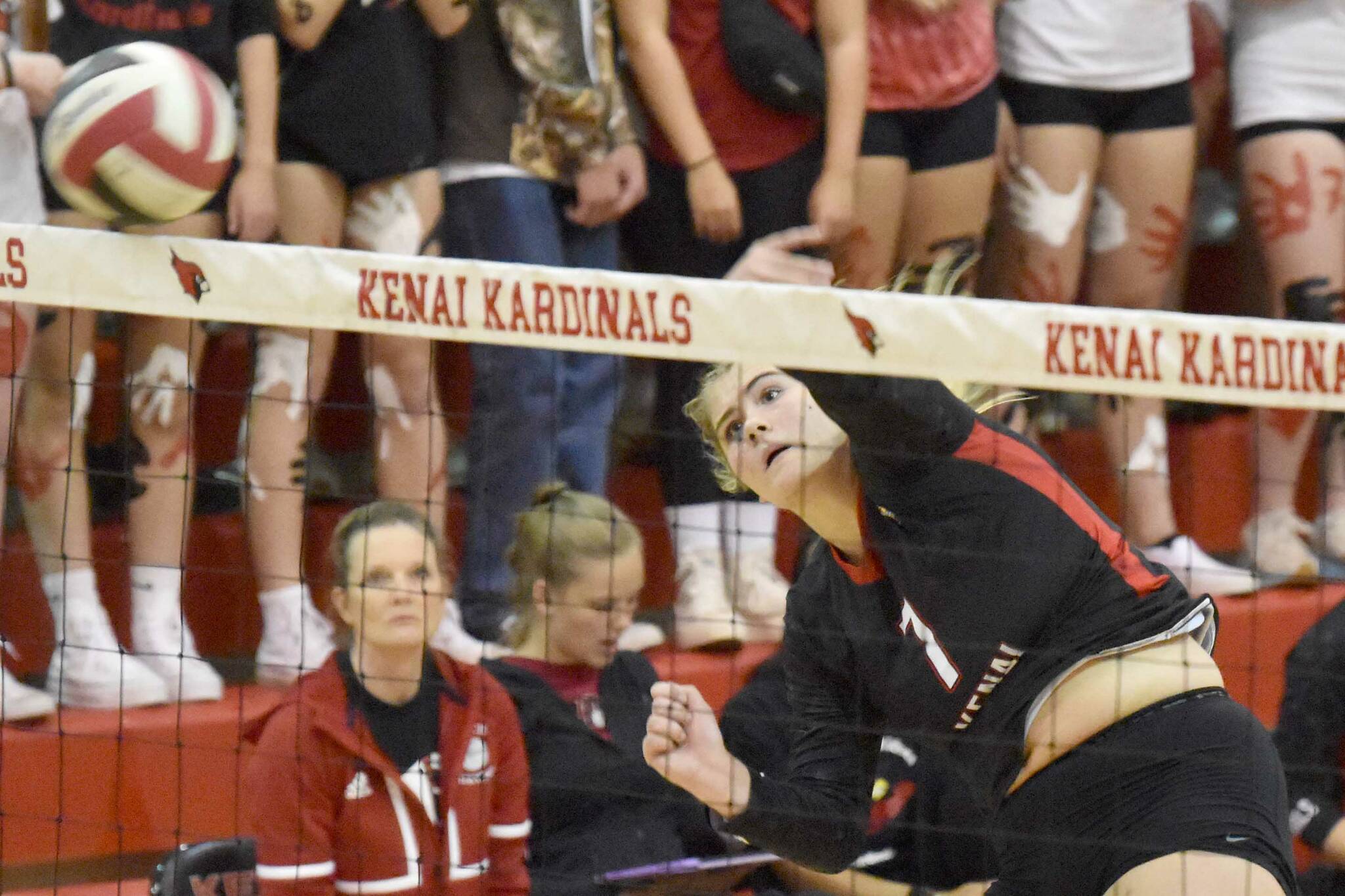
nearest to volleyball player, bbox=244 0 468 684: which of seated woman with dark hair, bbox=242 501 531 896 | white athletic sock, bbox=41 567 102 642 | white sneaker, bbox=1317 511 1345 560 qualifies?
white athletic sock, bbox=41 567 102 642

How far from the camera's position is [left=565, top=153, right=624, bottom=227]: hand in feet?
13.1

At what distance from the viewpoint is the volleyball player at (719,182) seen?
4.00 meters

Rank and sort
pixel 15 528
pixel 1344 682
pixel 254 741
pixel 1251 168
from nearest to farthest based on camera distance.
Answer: pixel 254 741 → pixel 1344 682 → pixel 15 528 → pixel 1251 168

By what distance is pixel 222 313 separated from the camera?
2.82 metres

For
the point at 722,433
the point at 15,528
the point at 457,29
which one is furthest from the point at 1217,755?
the point at 15,528

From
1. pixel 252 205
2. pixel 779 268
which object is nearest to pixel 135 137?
pixel 252 205

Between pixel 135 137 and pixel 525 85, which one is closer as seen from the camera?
pixel 135 137

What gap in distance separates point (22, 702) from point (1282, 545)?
306 centimetres

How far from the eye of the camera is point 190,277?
282cm

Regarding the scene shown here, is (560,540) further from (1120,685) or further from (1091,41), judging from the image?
(1091,41)

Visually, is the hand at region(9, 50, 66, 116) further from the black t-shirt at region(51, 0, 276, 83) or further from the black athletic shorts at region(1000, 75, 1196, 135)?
the black athletic shorts at region(1000, 75, 1196, 135)

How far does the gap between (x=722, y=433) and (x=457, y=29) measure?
1507 mm

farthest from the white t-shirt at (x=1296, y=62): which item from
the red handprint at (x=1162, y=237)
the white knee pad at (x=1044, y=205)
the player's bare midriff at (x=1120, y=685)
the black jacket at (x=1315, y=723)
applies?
the player's bare midriff at (x=1120, y=685)

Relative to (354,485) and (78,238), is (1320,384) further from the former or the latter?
(354,485)
